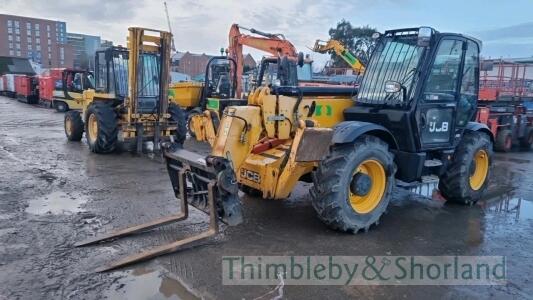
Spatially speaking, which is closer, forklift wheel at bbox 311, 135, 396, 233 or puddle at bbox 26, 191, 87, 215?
forklift wheel at bbox 311, 135, 396, 233

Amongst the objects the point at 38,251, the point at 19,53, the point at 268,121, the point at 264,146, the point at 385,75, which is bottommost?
the point at 38,251

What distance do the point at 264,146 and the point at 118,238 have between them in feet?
6.69

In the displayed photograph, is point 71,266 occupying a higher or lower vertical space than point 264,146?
lower

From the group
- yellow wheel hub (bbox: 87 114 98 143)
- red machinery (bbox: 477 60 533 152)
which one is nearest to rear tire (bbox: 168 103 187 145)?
yellow wheel hub (bbox: 87 114 98 143)

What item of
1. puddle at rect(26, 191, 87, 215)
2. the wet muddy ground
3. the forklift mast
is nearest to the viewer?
the wet muddy ground

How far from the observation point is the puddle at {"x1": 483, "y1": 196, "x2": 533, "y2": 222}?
6104mm

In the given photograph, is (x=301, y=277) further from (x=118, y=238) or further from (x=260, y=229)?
(x=118, y=238)

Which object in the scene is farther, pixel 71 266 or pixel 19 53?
pixel 19 53

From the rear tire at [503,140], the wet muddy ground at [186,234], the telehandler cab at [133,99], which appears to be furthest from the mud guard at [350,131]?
the rear tire at [503,140]

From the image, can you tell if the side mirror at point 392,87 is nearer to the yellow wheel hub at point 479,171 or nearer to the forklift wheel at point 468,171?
the forklift wheel at point 468,171

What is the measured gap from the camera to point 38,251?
172 inches

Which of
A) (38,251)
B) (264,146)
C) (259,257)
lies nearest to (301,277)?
(259,257)

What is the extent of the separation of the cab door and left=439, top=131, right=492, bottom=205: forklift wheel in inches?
14.3

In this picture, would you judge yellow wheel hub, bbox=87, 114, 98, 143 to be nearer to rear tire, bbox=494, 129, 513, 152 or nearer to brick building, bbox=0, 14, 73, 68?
rear tire, bbox=494, 129, 513, 152
